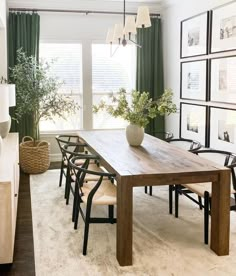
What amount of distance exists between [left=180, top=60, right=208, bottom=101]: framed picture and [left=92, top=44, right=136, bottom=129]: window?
112 cm

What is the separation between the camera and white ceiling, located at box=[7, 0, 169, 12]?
6.22 meters

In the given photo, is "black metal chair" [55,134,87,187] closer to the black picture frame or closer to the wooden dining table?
the wooden dining table

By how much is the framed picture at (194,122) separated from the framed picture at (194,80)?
153 millimetres

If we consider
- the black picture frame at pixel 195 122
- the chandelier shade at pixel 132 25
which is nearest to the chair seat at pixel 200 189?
the chandelier shade at pixel 132 25

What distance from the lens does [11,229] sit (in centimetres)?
290

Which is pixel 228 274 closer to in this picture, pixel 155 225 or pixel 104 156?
pixel 155 225

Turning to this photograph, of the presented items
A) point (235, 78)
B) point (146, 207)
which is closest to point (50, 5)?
point (235, 78)

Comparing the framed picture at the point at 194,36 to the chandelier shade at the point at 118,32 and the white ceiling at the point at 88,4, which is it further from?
the chandelier shade at the point at 118,32

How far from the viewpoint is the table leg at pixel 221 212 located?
310cm

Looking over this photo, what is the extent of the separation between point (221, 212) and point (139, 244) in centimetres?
77

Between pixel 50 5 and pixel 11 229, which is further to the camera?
pixel 50 5

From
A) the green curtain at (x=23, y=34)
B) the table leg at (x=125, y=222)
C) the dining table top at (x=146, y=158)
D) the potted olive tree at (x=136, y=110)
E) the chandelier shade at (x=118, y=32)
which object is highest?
the green curtain at (x=23, y=34)

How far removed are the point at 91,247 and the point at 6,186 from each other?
3.10 feet

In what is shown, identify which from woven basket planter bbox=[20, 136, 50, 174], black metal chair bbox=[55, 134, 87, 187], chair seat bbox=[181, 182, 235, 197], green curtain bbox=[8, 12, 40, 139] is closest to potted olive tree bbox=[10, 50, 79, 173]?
woven basket planter bbox=[20, 136, 50, 174]
